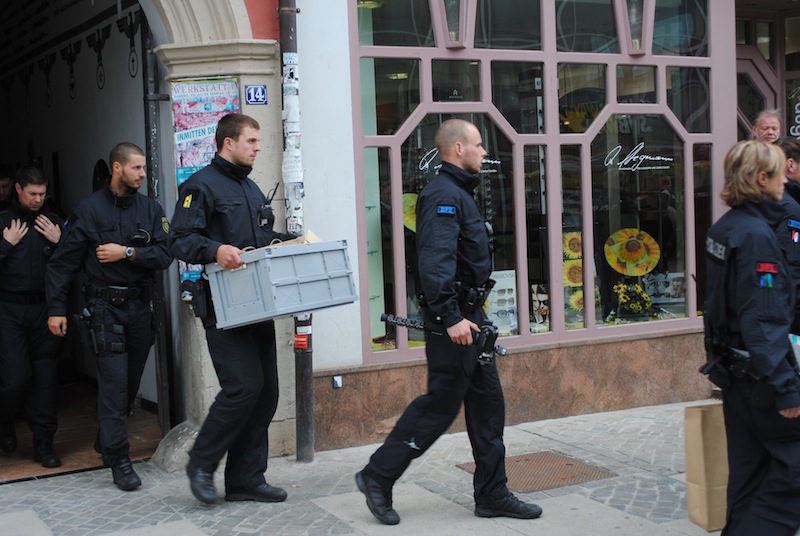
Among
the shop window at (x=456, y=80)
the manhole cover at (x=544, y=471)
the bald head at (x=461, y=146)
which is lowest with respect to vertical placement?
the manhole cover at (x=544, y=471)

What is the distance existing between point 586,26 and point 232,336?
407 cm

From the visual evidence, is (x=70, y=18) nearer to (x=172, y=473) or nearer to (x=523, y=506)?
(x=172, y=473)

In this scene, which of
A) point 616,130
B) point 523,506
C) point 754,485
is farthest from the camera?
point 616,130

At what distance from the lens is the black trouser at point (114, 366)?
6.07m

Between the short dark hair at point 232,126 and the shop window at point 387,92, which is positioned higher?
the shop window at point 387,92

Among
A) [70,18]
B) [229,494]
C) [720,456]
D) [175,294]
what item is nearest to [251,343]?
[229,494]

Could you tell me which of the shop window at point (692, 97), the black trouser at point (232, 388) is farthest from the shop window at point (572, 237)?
the black trouser at point (232, 388)

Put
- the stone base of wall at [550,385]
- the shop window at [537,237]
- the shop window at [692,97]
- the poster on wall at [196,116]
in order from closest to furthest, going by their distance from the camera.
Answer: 1. the poster on wall at [196,116]
2. the stone base of wall at [550,385]
3. the shop window at [537,237]
4. the shop window at [692,97]

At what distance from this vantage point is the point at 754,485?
420cm

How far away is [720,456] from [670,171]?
450 cm

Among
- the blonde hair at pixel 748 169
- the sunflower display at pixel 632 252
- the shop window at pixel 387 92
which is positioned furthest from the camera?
the sunflower display at pixel 632 252

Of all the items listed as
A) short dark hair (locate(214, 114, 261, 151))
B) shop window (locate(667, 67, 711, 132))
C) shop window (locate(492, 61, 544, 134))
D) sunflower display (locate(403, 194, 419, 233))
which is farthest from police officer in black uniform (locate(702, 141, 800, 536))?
shop window (locate(667, 67, 711, 132))

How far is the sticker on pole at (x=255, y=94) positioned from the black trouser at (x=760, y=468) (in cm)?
363

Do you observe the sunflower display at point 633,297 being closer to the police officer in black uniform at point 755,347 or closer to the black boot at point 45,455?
the police officer in black uniform at point 755,347
